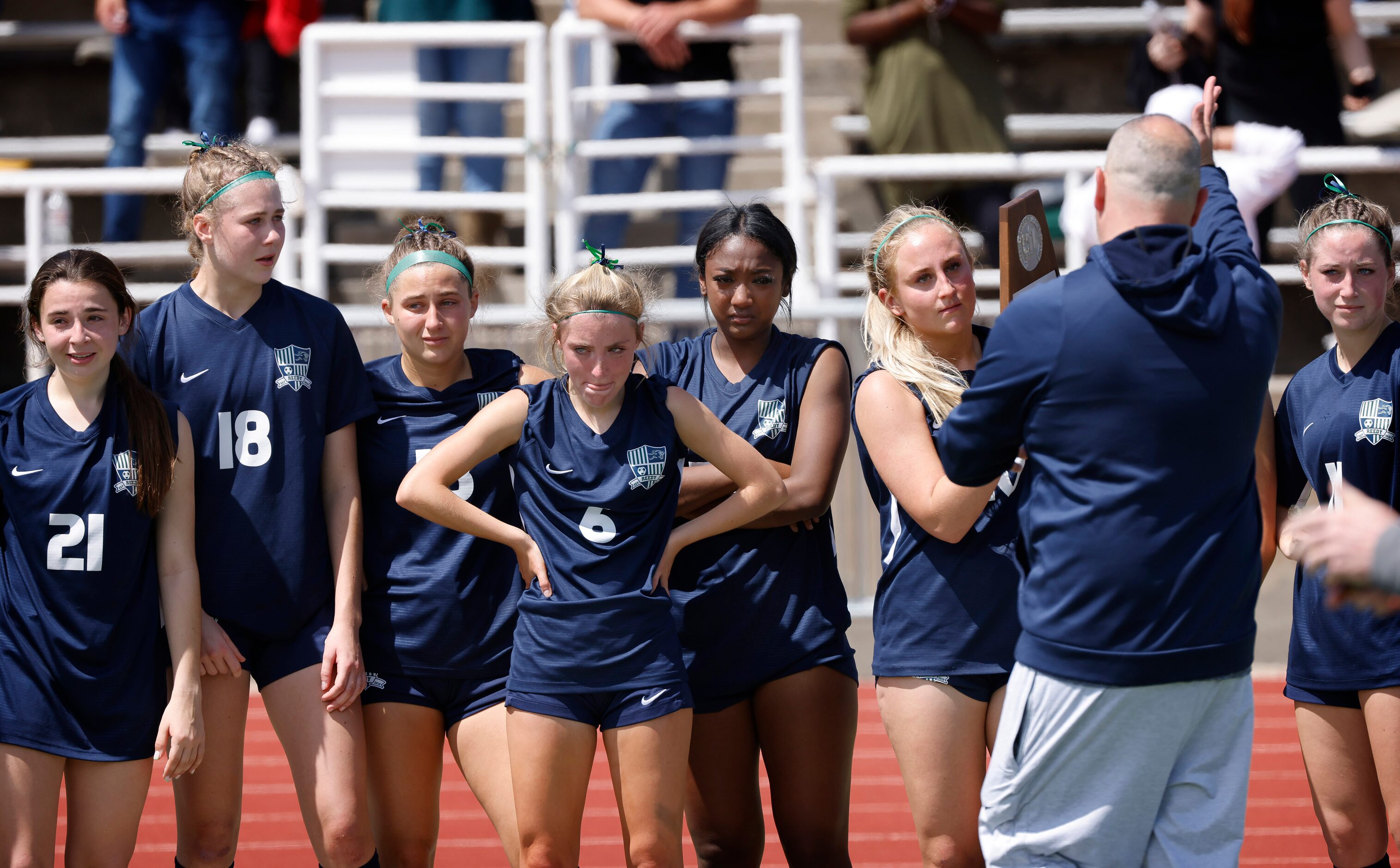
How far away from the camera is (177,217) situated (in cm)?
337

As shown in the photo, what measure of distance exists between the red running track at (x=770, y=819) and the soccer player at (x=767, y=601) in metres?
1.26

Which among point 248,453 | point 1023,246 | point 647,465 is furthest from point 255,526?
point 1023,246

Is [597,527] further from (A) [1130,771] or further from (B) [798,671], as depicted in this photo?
(A) [1130,771]

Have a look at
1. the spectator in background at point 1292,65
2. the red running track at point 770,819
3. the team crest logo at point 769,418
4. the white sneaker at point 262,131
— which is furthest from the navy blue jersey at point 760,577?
the white sneaker at point 262,131

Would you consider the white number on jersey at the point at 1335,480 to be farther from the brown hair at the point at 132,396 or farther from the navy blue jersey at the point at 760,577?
the brown hair at the point at 132,396

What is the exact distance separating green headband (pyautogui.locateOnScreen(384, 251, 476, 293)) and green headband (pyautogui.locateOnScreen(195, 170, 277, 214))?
35 centimetres

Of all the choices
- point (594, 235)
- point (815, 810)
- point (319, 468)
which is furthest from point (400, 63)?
point (815, 810)

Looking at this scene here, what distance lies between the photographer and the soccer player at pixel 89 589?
9.62 ft

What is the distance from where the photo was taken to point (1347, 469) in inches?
125

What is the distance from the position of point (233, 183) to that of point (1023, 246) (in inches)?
70.4

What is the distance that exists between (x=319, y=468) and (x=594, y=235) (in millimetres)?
3724

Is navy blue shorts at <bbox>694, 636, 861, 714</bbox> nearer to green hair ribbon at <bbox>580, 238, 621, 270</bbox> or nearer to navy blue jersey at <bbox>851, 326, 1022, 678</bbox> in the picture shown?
navy blue jersey at <bbox>851, 326, 1022, 678</bbox>

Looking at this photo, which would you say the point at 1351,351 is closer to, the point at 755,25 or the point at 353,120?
the point at 755,25

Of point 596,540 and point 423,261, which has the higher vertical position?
point 423,261
